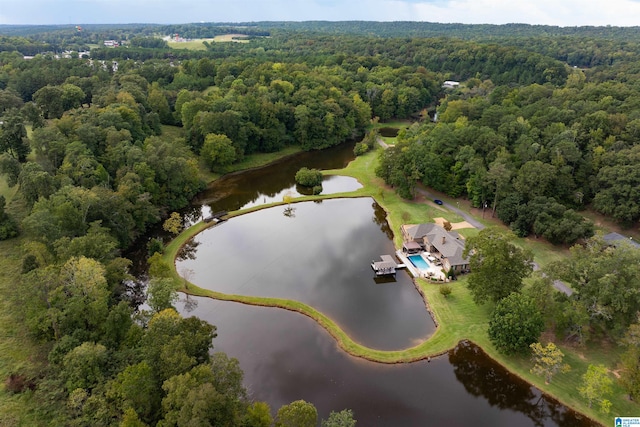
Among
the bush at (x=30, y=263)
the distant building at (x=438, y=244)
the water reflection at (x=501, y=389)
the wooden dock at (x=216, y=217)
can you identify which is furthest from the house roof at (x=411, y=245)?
the bush at (x=30, y=263)

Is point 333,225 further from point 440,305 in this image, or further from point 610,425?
point 610,425

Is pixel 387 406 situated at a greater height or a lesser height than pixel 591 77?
lesser

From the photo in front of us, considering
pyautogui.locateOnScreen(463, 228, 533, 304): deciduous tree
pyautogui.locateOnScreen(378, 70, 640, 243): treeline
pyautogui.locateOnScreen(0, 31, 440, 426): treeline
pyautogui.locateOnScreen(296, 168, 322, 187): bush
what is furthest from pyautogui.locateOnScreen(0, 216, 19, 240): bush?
pyautogui.locateOnScreen(378, 70, 640, 243): treeline

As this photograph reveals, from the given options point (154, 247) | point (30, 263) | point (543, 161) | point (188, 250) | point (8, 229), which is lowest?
point (188, 250)

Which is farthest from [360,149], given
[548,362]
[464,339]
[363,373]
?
[548,362]

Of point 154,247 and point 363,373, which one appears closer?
point 363,373

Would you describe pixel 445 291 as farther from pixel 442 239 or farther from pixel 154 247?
pixel 154 247

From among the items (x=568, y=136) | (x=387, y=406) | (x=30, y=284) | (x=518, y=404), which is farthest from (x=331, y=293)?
(x=568, y=136)
